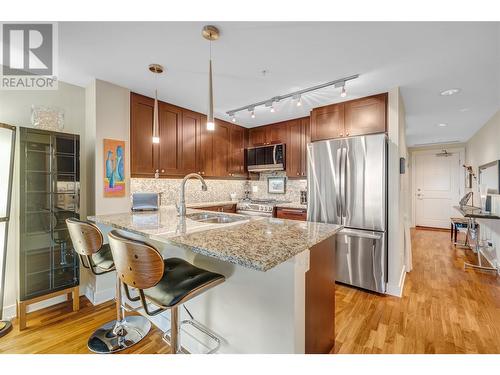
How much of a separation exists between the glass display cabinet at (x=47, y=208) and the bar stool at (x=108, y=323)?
0.68 m

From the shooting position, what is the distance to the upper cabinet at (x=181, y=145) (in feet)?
9.80

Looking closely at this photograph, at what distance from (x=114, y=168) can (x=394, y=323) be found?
332 cm

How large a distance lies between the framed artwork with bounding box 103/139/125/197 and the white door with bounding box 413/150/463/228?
25.1ft

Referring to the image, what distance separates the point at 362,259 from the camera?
280 cm

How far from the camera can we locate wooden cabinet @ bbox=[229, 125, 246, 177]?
4.42 metres

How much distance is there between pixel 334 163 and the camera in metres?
3.01

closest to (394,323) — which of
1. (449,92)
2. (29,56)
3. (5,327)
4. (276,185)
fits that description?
(449,92)

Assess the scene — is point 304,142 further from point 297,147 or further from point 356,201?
point 356,201

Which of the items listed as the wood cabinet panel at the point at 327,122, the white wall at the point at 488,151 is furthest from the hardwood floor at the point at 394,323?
the wood cabinet panel at the point at 327,122

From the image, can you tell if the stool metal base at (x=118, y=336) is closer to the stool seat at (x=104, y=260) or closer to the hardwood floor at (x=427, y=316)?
the stool seat at (x=104, y=260)

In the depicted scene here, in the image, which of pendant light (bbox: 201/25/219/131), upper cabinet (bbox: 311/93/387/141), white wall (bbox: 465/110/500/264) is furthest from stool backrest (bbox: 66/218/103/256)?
white wall (bbox: 465/110/500/264)
